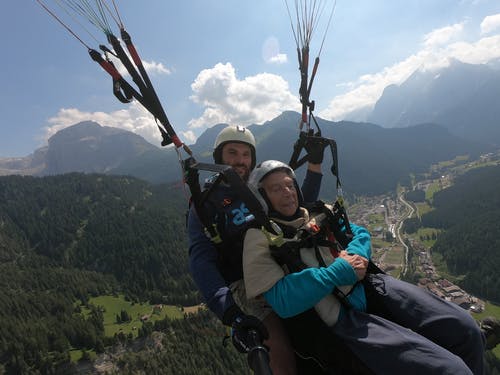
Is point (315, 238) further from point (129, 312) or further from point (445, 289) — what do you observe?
point (129, 312)

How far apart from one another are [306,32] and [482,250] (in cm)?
12108

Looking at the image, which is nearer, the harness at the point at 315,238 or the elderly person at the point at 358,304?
the elderly person at the point at 358,304

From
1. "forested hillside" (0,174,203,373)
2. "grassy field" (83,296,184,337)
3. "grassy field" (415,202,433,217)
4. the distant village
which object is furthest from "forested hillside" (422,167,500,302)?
"grassy field" (83,296,184,337)


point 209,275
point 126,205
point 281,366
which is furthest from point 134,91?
point 126,205

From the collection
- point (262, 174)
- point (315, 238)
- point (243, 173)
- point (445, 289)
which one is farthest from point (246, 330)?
point (445, 289)

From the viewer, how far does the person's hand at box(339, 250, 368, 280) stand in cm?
332

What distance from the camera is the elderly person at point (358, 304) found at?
2.84 metres

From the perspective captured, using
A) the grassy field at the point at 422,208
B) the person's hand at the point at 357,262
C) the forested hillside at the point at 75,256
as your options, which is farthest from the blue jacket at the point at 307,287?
the grassy field at the point at 422,208

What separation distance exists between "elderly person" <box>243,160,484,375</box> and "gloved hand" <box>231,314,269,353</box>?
0.76 ft

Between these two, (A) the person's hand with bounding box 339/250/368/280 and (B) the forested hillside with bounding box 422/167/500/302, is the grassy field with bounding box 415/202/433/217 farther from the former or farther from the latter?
(A) the person's hand with bounding box 339/250/368/280

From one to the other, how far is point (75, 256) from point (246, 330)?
159384 millimetres

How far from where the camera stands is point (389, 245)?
11194 cm

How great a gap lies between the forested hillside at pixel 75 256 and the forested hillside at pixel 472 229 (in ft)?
291

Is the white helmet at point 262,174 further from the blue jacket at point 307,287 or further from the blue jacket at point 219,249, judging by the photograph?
the blue jacket at point 307,287
